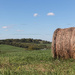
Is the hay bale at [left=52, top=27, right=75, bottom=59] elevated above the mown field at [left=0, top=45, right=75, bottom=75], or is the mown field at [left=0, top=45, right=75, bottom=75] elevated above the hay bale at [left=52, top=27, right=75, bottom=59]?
the hay bale at [left=52, top=27, right=75, bottom=59]

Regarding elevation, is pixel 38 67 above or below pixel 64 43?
below

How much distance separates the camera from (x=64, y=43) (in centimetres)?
1128

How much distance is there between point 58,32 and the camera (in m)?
12.0

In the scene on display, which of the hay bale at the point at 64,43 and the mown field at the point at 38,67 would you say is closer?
the mown field at the point at 38,67

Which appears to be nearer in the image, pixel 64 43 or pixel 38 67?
pixel 38 67

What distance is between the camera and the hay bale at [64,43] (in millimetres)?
11001

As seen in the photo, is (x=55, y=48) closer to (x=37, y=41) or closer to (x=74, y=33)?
(x=74, y=33)

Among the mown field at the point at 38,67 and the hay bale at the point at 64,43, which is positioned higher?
the hay bale at the point at 64,43

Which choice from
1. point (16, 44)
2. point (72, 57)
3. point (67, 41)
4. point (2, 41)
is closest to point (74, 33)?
point (67, 41)

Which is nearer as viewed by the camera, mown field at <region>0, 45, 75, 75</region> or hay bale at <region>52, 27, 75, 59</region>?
mown field at <region>0, 45, 75, 75</region>

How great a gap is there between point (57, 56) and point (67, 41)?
1.59m

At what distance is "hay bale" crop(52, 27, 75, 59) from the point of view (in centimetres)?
1100

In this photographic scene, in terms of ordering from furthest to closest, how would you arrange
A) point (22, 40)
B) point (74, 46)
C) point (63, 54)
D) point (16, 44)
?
point (22, 40), point (16, 44), point (63, 54), point (74, 46)

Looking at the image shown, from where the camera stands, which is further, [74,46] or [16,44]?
[16,44]
